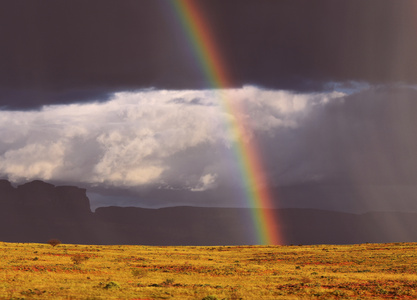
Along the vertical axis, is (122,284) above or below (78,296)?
above

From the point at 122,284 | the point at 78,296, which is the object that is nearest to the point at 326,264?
the point at 122,284

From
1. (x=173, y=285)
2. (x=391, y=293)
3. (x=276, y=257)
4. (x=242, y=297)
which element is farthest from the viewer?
(x=276, y=257)

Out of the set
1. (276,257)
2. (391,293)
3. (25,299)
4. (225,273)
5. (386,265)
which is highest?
(276,257)

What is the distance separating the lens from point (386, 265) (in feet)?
202

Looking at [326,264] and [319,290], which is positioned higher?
[326,264]

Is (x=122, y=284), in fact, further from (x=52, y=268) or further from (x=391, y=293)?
(x=391, y=293)

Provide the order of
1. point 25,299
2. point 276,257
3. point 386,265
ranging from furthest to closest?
point 276,257 < point 386,265 < point 25,299

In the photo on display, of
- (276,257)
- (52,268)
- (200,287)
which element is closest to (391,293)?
(200,287)

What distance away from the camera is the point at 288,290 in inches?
1571

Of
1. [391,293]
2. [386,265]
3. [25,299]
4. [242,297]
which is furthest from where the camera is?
[386,265]

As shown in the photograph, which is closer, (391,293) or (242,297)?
(242,297)

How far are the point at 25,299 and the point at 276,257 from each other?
157 feet

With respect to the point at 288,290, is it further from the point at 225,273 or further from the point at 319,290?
the point at 225,273

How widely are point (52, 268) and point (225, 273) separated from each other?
16943 mm
